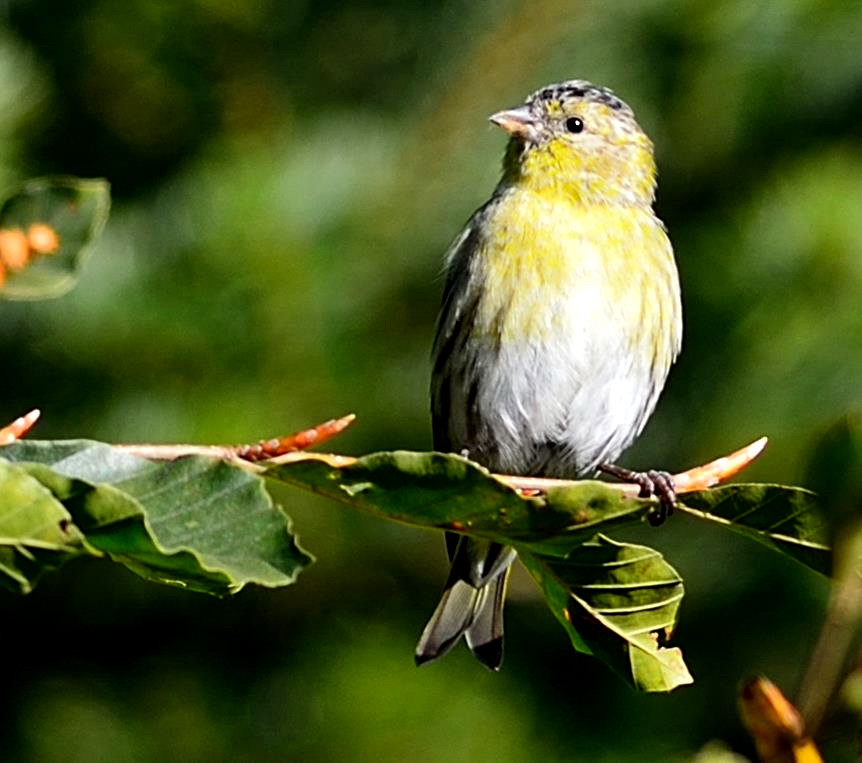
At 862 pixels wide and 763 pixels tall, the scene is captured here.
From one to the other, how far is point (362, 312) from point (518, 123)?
1.55ft

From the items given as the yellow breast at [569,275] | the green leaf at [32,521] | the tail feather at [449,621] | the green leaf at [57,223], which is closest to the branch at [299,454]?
the green leaf at [32,521]

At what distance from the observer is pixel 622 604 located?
128 cm

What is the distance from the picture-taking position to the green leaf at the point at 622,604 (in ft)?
4.12

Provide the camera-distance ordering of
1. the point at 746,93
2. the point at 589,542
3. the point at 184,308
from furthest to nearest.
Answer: the point at 746,93 < the point at 184,308 < the point at 589,542

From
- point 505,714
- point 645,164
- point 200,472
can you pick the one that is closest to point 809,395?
point 645,164

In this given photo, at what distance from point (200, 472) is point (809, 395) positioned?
224cm

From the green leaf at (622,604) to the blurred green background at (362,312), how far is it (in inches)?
64.9

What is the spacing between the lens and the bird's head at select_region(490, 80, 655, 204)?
9.56ft

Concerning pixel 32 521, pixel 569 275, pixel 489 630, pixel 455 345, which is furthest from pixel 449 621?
pixel 32 521

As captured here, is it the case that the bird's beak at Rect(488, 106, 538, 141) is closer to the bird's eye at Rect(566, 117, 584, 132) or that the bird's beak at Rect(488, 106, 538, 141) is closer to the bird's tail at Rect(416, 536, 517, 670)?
the bird's eye at Rect(566, 117, 584, 132)

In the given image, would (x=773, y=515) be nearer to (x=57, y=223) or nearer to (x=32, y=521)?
(x=32, y=521)

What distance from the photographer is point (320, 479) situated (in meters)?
1.15

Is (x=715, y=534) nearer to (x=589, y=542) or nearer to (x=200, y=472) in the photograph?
(x=589, y=542)

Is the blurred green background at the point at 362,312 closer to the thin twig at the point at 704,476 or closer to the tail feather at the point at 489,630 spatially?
the tail feather at the point at 489,630
